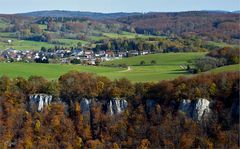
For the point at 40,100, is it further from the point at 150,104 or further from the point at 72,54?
the point at 72,54

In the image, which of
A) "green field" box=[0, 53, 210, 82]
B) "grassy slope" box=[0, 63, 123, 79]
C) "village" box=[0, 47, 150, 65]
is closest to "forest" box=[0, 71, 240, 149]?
"green field" box=[0, 53, 210, 82]

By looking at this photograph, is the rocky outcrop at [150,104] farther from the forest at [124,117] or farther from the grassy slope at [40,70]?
the grassy slope at [40,70]

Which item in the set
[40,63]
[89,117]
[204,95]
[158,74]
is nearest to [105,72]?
[158,74]

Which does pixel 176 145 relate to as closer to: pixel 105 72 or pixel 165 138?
A: pixel 165 138

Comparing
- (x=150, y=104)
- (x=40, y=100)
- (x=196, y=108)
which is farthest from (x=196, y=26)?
(x=196, y=108)

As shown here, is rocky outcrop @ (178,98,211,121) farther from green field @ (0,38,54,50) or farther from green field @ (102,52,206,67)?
green field @ (0,38,54,50)

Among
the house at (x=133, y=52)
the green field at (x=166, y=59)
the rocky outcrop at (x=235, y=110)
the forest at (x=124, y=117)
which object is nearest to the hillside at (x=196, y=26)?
the house at (x=133, y=52)
